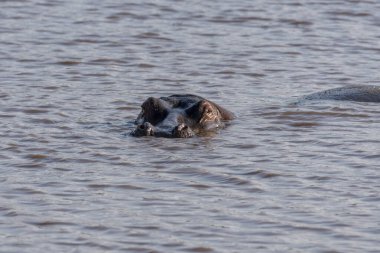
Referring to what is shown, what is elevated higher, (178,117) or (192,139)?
(178,117)

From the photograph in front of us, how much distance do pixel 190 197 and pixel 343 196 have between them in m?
1.21

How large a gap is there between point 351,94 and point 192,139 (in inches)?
107

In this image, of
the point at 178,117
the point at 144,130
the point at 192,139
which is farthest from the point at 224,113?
the point at 144,130

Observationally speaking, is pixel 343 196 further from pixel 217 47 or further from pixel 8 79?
pixel 217 47

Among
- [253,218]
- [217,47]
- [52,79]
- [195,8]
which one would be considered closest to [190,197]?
[253,218]

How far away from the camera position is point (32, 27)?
57.9 ft

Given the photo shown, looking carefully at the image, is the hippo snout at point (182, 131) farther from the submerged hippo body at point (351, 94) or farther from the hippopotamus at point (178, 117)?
the submerged hippo body at point (351, 94)

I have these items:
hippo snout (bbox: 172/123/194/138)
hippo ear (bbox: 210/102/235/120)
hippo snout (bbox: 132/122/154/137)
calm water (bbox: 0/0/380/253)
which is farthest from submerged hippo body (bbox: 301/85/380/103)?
hippo snout (bbox: 132/122/154/137)

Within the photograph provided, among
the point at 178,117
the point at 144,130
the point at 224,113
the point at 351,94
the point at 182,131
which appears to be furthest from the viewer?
the point at 351,94

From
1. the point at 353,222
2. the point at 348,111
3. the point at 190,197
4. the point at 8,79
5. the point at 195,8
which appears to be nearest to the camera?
the point at 353,222

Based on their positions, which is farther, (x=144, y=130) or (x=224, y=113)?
(x=224, y=113)

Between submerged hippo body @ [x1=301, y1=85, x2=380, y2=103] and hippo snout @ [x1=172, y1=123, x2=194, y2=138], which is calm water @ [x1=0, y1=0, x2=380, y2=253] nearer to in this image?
hippo snout @ [x1=172, y1=123, x2=194, y2=138]

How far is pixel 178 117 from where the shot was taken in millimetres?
11656

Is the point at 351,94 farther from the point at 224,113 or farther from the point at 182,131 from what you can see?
the point at 182,131
